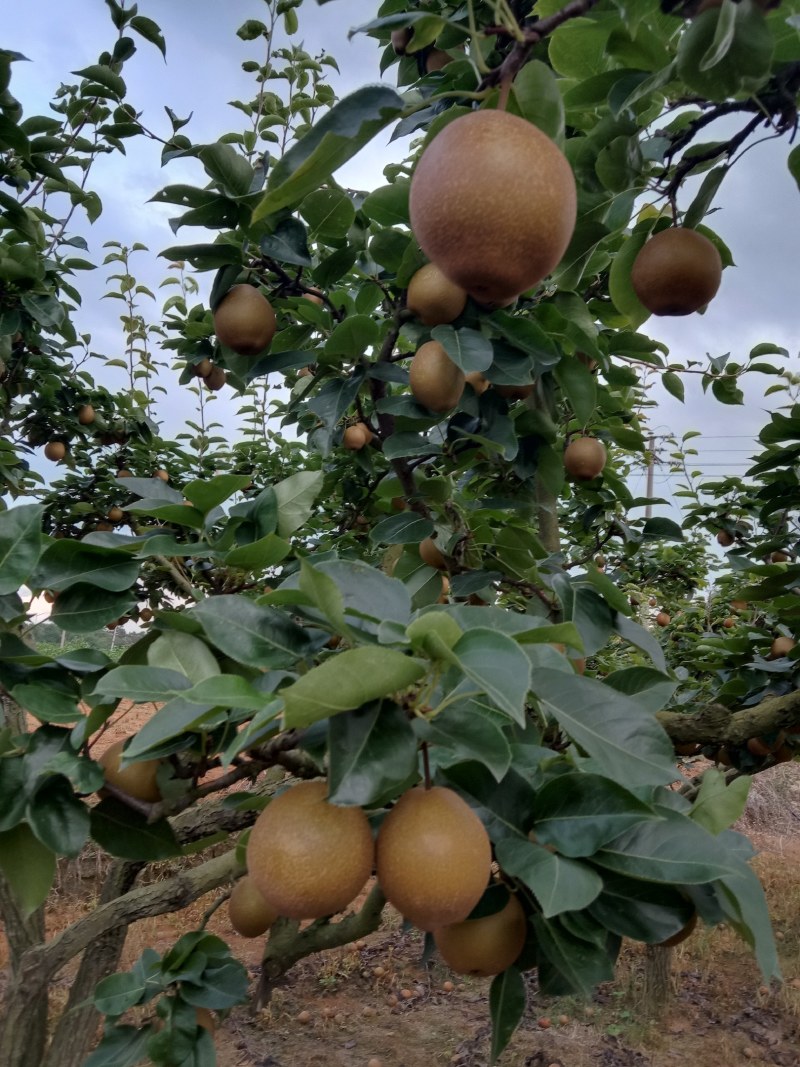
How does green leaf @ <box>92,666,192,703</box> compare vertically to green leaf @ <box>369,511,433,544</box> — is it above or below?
below

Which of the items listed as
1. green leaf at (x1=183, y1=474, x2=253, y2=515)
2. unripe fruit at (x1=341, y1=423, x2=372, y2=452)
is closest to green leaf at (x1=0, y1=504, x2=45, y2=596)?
green leaf at (x1=183, y1=474, x2=253, y2=515)

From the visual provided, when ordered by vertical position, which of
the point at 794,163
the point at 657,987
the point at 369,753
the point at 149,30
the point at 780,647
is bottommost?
the point at 657,987

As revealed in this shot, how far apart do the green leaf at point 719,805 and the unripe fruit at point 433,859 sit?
364mm

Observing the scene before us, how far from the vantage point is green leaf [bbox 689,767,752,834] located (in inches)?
36.1

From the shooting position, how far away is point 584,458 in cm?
201

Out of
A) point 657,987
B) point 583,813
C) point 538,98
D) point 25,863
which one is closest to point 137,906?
point 25,863

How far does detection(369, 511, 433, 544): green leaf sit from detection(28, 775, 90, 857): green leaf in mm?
855

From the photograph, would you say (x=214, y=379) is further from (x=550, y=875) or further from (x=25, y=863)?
(x=550, y=875)

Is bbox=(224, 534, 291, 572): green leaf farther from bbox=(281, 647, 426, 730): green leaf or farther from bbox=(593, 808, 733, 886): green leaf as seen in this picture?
bbox=(593, 808, 733, 886): green leaf

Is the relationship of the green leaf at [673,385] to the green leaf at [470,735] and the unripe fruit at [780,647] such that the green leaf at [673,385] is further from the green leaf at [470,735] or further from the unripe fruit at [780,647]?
the green leaf at [470,735]

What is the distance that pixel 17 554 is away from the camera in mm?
942

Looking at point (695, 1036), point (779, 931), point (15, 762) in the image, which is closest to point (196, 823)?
point (15, 762)

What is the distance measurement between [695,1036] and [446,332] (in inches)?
158

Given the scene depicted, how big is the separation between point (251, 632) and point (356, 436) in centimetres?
136
